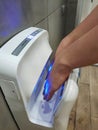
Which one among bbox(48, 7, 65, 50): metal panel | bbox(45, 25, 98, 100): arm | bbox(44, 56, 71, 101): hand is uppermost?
bbox(45, 25, 98, 100): arm

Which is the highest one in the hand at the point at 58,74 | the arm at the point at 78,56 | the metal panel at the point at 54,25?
the arm at the point at 78,56

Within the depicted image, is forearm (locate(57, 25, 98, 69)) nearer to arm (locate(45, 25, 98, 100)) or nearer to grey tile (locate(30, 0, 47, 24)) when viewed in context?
arm (locate(45, 25, 98, 100))

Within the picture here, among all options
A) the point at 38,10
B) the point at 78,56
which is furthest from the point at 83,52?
the point at 38,10

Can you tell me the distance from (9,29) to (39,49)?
0.45ft

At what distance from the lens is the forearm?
29 centimetres

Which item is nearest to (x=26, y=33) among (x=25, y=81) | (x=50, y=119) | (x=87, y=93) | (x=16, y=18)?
(x=16, y=18)

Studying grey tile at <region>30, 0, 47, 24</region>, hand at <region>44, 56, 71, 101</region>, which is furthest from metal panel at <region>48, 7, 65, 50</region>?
hand at <region>44, 56, 71, 101</region>

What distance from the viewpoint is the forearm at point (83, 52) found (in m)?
0.29

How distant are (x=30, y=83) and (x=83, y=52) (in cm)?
23

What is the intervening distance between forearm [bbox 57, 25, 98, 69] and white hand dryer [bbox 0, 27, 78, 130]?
0.43 ft

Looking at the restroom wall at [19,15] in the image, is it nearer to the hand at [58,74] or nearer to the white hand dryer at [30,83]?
the white hand dryer at [30,83]

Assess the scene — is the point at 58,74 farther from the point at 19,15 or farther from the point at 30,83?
the point at 19,15

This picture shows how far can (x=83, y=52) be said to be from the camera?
0.99 feet

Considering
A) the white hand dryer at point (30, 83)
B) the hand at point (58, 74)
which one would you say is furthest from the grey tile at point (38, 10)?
the hand at point (58, 74)
